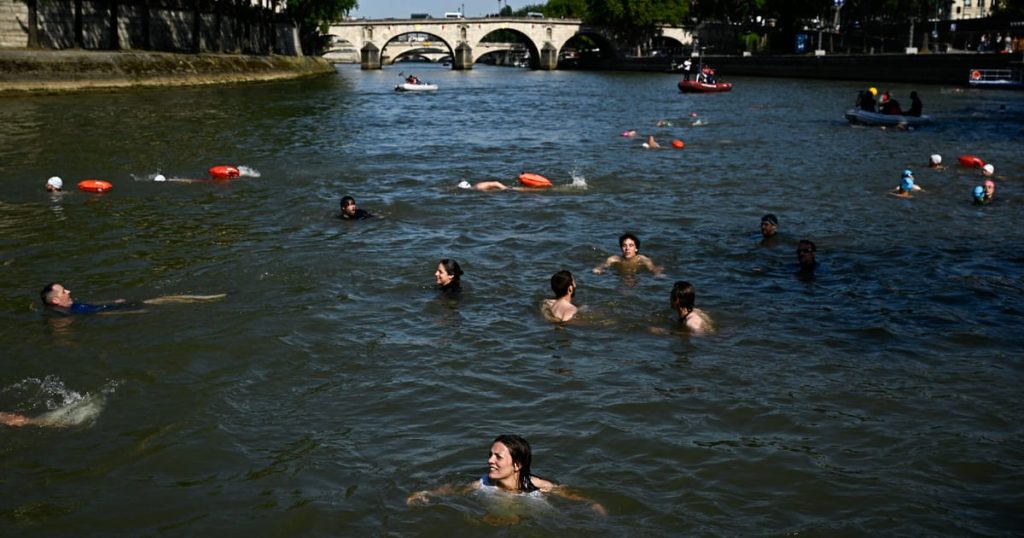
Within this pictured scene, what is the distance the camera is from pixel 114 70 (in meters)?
52.5

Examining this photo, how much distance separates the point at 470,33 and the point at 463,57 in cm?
355

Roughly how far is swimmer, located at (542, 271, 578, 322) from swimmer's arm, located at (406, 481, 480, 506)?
4654 mm

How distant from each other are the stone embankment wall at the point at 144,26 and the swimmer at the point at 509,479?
169 ft

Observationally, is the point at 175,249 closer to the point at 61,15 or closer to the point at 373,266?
the point at 373,266

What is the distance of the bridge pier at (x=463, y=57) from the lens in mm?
140250

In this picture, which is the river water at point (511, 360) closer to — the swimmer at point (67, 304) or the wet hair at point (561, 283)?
the swimmer at point (67, 304)

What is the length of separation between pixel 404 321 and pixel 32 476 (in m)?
5.33

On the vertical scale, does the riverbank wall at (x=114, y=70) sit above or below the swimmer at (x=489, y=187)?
above

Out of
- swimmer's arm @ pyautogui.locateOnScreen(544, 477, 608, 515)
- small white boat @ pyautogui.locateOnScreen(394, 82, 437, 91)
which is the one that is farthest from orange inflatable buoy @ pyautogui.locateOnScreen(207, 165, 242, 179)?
small white boat @ pyautogui.locateOnScreen(394, 82, 437, 91)

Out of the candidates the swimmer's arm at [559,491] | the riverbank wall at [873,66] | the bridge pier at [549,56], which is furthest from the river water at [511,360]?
the bridge pier at [549,56]

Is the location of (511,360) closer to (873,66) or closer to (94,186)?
(94,186)

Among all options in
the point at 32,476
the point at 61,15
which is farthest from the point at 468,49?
the point at 32,476

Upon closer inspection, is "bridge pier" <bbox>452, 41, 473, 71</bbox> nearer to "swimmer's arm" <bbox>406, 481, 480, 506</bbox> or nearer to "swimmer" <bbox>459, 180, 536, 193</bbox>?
"swimmer" <bbox>459, 180, 536, 193</bbox>

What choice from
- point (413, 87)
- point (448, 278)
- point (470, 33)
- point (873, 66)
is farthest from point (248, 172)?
point (470, 33)
